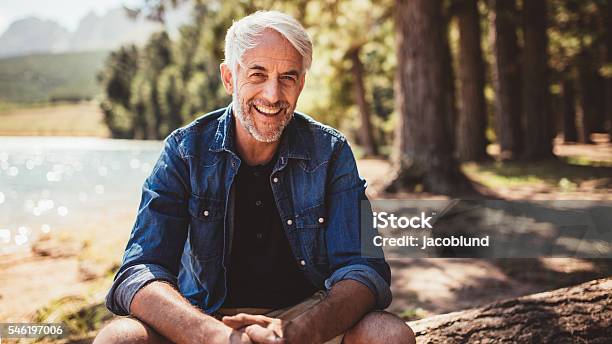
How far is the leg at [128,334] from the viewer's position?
5.10ft

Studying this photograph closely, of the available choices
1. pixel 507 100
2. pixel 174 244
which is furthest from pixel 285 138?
pixel 507 100

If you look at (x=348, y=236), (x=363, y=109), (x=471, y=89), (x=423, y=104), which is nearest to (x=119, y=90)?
(x=363, y=109)

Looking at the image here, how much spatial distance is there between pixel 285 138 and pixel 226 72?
0.43 metres

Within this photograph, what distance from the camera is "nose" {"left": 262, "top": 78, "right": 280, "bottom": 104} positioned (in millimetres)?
2061

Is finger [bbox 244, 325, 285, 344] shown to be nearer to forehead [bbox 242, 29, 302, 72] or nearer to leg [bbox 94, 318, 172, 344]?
leg [bbox 94, 318, 172, 344]

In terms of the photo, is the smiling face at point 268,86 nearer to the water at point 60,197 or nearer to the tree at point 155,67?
the water at point 60,197

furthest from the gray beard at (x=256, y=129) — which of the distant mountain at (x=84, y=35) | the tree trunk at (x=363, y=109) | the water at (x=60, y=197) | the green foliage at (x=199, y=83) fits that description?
the distant mountain at (x=84, y=35)

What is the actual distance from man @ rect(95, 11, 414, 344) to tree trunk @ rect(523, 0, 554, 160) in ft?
38.5

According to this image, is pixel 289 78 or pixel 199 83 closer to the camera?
pixel 289 78

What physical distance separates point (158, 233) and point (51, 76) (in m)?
58.0

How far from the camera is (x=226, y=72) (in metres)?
2.26

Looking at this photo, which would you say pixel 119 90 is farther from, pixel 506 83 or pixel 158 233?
pixel 158 233

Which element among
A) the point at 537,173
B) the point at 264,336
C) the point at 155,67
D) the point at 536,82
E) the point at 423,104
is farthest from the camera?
the point at 155,67

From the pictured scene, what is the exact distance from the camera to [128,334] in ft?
5.21
